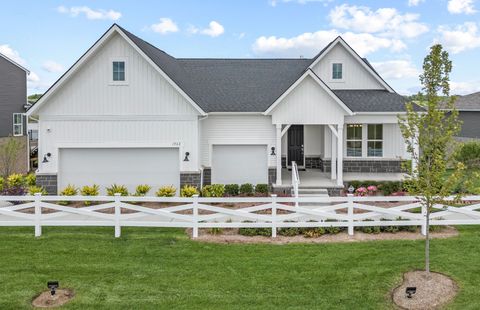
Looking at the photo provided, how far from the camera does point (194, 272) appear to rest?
9273 millimetres

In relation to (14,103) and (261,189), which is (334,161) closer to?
(261,189)

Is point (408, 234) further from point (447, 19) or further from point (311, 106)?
point (447, 19)

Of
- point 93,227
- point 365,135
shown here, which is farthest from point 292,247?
point 365,135

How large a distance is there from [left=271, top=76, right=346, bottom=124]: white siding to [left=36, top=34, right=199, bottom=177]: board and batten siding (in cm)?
412

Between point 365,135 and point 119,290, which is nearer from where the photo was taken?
point 119,290

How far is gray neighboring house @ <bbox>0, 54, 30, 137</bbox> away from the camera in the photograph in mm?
28594

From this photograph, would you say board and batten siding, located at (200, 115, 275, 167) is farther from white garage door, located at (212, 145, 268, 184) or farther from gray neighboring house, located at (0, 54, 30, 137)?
gray neighboring house, located at (0, 54, 30, 137)

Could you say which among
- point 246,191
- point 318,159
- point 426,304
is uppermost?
point 318,159

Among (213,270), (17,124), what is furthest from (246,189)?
(17,124)

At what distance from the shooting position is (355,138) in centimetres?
2095

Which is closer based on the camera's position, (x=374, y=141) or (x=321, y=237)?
(x=321, y=237)

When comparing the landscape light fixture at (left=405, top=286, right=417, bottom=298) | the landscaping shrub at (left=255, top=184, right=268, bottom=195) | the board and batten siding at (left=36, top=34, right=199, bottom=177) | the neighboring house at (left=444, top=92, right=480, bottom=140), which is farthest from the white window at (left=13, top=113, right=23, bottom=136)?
the neighboring house at (left=444, top=92, right=480, bottom=140)

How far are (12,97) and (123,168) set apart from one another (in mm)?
17292

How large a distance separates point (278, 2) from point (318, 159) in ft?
28.8
